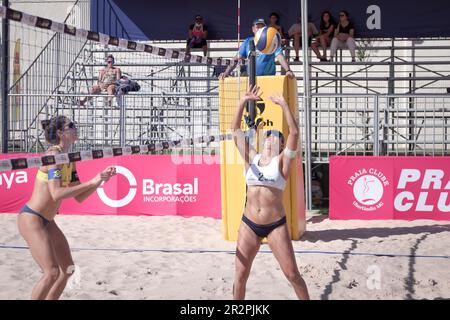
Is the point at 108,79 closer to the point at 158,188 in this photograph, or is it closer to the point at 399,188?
the point at 158,188

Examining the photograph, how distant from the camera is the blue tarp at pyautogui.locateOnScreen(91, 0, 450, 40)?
46.6 feet

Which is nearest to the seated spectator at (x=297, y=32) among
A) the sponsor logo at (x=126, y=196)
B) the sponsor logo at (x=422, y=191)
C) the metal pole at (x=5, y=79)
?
the sponsor logo at (x=422, y=191)

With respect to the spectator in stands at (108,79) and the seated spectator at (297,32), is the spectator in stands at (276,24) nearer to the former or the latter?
the seated spectator at (297,32)

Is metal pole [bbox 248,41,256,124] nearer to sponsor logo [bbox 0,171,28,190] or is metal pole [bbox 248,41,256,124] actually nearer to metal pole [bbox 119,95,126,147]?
metal pole [bbox 119,95,126,147]

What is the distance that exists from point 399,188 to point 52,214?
6.33m

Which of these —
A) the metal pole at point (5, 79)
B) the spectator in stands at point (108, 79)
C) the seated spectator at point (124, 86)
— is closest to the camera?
the metal pole at point (5, 79)

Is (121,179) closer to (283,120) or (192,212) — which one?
(192,212)

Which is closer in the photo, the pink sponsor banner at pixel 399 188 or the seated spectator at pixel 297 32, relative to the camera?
the pink sponsor banner at pixel 399 188

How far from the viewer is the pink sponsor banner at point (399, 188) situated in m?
9.60

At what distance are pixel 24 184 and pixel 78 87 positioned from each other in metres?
4.32

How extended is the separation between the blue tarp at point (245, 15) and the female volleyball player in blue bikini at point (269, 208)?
393 inches

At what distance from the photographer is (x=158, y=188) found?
398 inches

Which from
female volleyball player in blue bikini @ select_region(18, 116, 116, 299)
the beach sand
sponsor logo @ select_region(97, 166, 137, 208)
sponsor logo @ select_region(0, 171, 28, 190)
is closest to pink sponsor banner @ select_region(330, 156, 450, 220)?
the beach sand
